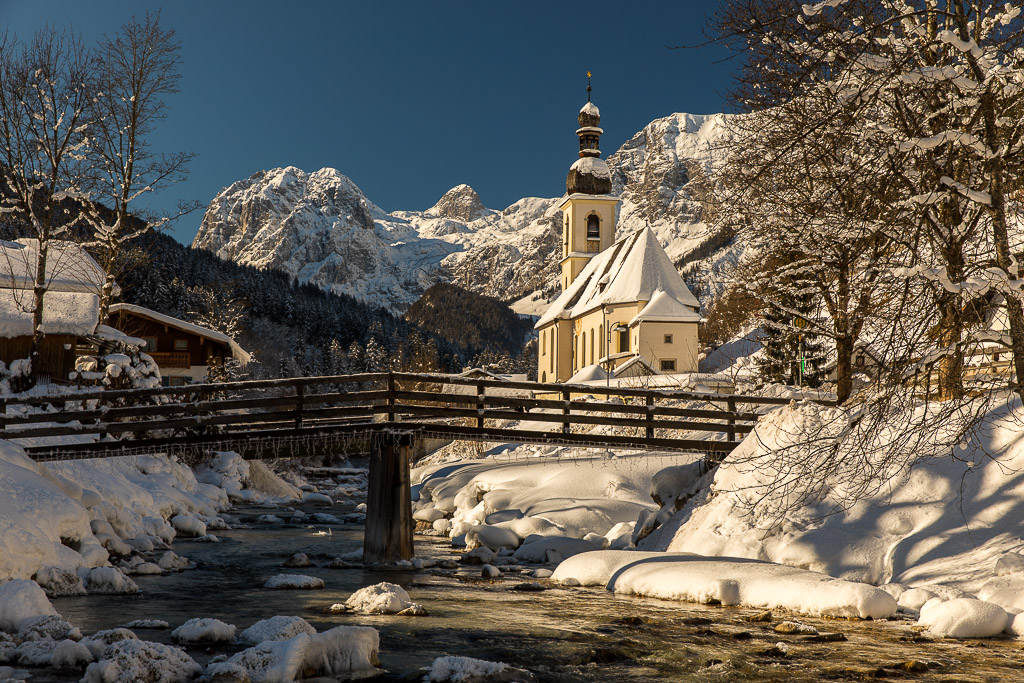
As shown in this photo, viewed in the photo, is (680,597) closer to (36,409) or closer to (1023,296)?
(1023,296)

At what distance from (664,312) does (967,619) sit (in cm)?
5004

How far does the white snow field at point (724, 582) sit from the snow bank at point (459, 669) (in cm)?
564

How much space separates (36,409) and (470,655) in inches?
830

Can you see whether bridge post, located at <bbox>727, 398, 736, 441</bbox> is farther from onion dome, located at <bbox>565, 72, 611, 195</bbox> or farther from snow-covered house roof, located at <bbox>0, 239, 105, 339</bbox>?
onion dome, located at <bbox>565, 72, 611, 195</bbox>

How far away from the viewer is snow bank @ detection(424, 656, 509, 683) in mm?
9336

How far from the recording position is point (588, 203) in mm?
84875

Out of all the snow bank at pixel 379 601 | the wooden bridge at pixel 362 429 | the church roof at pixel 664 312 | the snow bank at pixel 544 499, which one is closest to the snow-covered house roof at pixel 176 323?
the snow bank at pixel 544 499

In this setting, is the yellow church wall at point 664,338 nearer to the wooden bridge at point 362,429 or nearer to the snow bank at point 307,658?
the wooden bridge at point 362,429

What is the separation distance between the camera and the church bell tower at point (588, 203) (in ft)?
277

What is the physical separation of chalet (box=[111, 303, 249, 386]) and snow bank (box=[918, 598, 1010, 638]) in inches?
1699

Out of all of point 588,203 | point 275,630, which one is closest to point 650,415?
point 275,630

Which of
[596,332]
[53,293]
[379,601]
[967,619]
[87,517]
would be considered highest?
[596,332]

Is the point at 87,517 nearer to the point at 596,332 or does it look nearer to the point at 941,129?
the point at 941,129

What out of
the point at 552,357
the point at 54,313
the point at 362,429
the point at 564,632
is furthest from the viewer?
the point at 552,357
